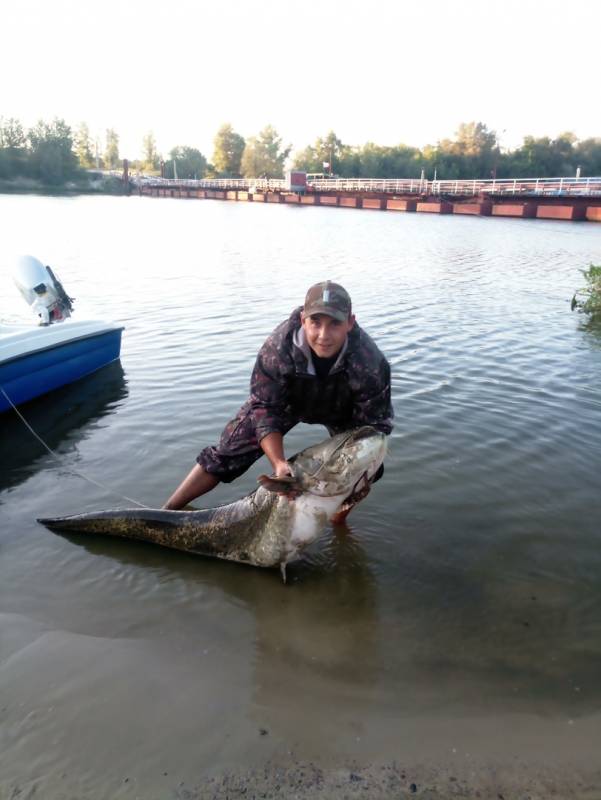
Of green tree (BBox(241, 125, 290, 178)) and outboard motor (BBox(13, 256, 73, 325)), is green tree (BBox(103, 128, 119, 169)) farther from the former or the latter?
outboard motor (BBox(13, 256, 73, 325))

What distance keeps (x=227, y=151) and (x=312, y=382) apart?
456ft

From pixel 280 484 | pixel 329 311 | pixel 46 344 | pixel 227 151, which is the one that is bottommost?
pixel 46 344

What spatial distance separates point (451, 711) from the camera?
3.31 meters

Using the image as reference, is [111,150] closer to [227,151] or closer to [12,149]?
[227,151]

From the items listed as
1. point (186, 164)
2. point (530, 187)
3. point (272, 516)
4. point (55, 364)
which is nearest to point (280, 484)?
point (272, 516)

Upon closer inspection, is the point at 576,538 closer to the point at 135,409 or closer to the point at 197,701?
the point at 197,701

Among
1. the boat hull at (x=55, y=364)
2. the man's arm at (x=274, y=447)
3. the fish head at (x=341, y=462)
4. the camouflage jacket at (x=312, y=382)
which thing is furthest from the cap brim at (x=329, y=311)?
the boat hull at (x=55, y=364)


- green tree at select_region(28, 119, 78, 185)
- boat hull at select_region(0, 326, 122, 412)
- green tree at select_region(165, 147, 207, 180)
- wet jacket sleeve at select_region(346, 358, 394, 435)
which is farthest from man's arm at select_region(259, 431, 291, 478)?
green tree at select_region(165, 147, 207, 180)

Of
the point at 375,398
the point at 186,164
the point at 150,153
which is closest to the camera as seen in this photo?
the point at 375,398

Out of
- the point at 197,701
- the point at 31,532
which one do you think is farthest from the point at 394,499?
the point at 31,532

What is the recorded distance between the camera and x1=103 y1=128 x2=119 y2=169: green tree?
158 meters

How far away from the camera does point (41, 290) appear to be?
8.70m

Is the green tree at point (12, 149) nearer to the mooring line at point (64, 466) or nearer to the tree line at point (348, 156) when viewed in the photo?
the tree line at point (348, 156)

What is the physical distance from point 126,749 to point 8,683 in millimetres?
897
